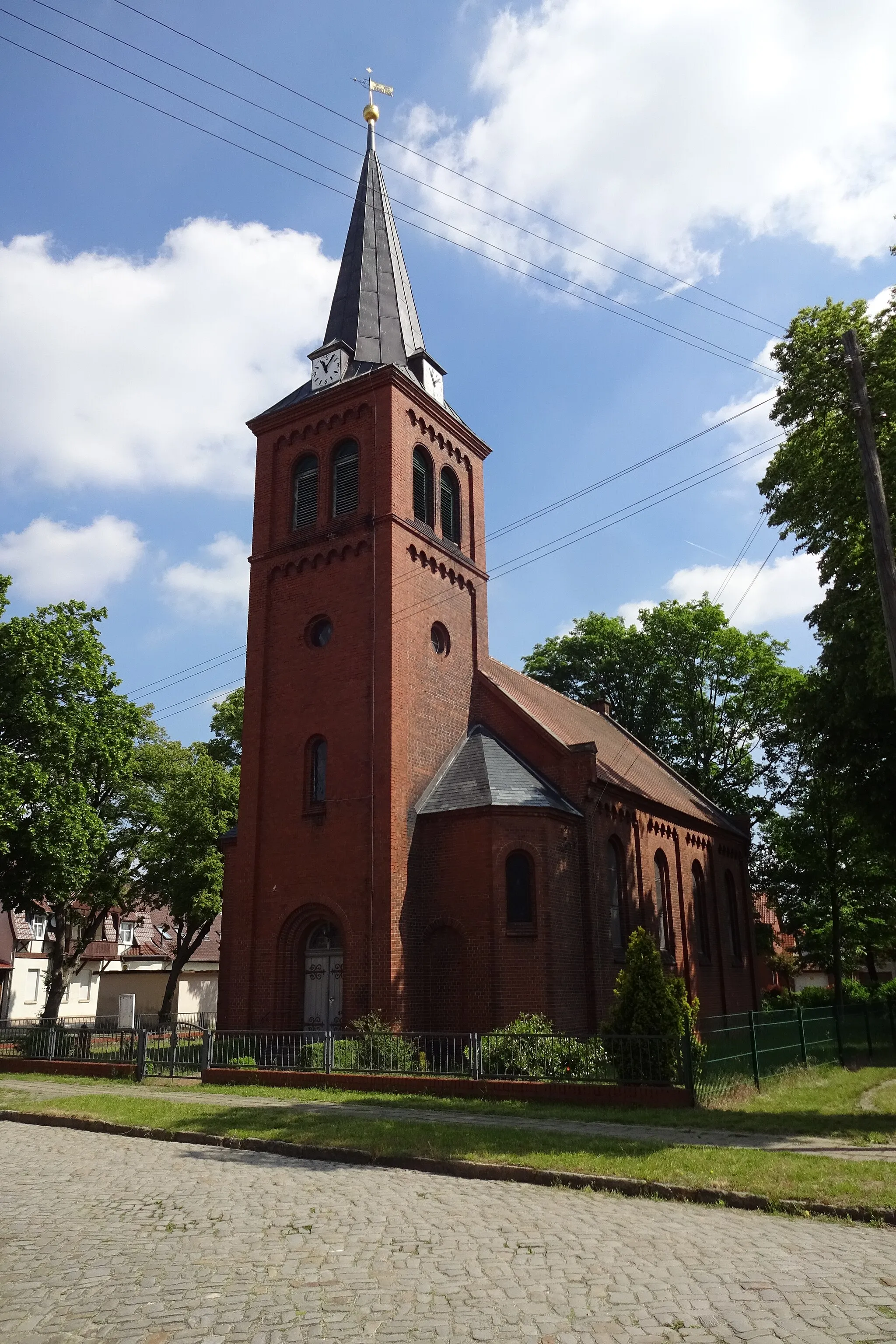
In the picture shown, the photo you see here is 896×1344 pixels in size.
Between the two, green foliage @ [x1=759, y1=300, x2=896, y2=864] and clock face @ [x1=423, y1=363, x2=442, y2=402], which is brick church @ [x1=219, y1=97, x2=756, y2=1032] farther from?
green foliage @ [x1=759, y1=300, x2=896, y2=864]

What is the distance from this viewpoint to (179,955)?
3475 centimetres

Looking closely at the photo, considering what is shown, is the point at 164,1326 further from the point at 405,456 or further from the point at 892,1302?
the point at 405,456

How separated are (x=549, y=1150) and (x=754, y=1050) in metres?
7.39

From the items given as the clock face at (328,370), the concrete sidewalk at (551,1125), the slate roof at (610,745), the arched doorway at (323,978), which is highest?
the clock face at (328,370)

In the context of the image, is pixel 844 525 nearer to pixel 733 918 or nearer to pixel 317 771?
pixel 317 771

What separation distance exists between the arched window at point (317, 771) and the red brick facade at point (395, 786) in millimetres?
120

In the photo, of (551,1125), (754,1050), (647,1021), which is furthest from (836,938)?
(551,1125)

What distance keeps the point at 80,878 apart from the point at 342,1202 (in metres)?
18.9

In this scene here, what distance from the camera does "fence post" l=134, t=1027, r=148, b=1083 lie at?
1881 cm

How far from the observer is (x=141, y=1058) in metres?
18.9

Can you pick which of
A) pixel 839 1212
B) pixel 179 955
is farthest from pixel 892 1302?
pixel 179 955

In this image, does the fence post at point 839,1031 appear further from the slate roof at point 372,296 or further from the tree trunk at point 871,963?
the tree trunk at point 871,963

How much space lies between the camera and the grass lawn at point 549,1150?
339 inches

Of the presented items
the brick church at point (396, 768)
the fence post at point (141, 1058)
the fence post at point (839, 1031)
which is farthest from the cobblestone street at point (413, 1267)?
the fence post at point (839, 1031)
